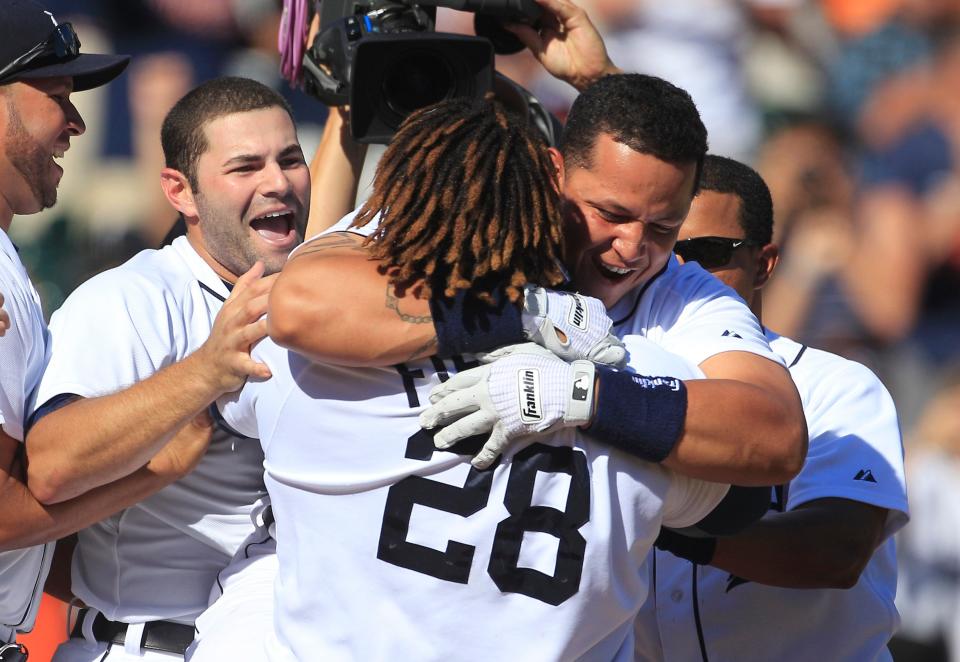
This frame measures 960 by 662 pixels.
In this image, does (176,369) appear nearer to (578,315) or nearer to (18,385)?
(18,385)

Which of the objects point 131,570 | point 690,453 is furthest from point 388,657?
point 131,570

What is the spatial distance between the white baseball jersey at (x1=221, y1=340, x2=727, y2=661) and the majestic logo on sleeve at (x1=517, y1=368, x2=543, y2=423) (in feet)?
0.39

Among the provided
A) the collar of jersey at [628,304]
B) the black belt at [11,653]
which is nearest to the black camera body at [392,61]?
the collar of jersey at [628,304]

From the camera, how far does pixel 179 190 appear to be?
292cm

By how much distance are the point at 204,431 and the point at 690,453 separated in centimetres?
106

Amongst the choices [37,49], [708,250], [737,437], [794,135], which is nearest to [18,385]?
[37,49]

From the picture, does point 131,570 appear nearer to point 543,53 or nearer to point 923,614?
point 543,53

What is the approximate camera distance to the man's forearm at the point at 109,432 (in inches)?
85.7

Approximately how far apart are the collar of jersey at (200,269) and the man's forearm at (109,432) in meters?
0.50

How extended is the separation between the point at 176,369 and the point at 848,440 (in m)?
1.48

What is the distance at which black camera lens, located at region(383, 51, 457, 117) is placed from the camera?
258cm

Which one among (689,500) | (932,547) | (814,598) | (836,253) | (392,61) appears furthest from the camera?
(836,253)

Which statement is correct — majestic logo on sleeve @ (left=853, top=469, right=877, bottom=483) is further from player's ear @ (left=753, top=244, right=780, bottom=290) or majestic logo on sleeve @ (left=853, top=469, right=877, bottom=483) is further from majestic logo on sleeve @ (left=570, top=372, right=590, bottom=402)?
majestic logo on sleeve @ (left=570, top=372, right=590, bottom=402)

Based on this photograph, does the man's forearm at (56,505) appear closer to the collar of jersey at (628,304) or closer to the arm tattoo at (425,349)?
the arm tattoo at (425,349)
